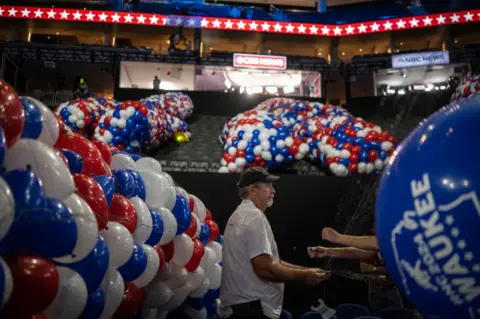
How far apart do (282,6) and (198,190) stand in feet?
50.5

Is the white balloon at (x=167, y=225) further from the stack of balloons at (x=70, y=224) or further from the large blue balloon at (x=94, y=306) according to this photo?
the large blue balloon at (x=94, y=306)

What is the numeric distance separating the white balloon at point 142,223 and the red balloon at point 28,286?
2.66 ft

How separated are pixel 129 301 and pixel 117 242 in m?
0.45

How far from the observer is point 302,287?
504 cm

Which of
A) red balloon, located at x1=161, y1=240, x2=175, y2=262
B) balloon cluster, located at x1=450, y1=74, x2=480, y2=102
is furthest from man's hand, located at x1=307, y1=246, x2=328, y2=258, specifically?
balloon cluster, located at x1=450, y1=74, x2=480, y2=102

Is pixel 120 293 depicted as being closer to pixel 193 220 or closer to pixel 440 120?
pixel 193 220

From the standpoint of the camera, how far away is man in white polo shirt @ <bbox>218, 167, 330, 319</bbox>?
202 cm

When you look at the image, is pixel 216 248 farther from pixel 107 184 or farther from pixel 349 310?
pixel 107 184

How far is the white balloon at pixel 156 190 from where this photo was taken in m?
2.64

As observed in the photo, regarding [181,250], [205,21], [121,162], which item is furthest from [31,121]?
[205,21]

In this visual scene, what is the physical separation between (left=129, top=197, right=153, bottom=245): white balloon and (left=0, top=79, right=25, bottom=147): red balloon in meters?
0.95

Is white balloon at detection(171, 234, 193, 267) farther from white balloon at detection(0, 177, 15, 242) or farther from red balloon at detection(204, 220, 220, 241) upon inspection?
white balloon at detection(0, 177, 15, 242)

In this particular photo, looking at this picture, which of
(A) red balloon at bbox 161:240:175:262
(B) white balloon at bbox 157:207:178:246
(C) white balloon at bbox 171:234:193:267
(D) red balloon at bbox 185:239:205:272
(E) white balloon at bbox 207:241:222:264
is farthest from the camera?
(E) white balloon at bbox 207:241:222:264

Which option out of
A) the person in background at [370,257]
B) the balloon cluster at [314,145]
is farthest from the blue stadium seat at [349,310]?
the balloon cluster at [314,145]
